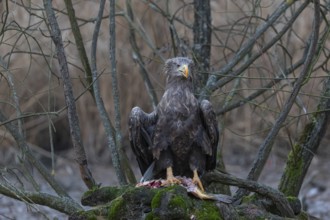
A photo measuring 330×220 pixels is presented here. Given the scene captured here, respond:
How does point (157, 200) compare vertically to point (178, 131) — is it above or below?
below

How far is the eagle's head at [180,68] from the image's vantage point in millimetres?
6591

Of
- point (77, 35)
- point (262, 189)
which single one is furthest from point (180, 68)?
point (262, 189)

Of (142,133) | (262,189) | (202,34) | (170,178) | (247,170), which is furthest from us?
(247,170)

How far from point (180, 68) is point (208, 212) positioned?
5.62ft

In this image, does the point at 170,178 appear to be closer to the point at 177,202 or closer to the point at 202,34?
the point at 177,202

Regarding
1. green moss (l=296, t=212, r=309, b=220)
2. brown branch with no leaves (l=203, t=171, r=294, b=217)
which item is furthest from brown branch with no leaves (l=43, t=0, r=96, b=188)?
green moss (l=296, t=212, r=309, b=220)

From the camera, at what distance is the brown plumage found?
6523 millimetres

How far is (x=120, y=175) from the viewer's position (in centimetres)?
709

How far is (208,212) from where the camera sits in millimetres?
5199

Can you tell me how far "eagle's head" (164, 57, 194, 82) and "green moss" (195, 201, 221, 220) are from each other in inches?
60.4

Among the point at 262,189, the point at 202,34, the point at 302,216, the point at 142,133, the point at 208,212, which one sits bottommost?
the point at 302,216

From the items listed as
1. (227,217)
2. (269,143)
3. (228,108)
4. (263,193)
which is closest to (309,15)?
(228,108)

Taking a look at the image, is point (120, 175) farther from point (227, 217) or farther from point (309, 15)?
point (309, 15)

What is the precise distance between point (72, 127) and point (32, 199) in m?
0.80
